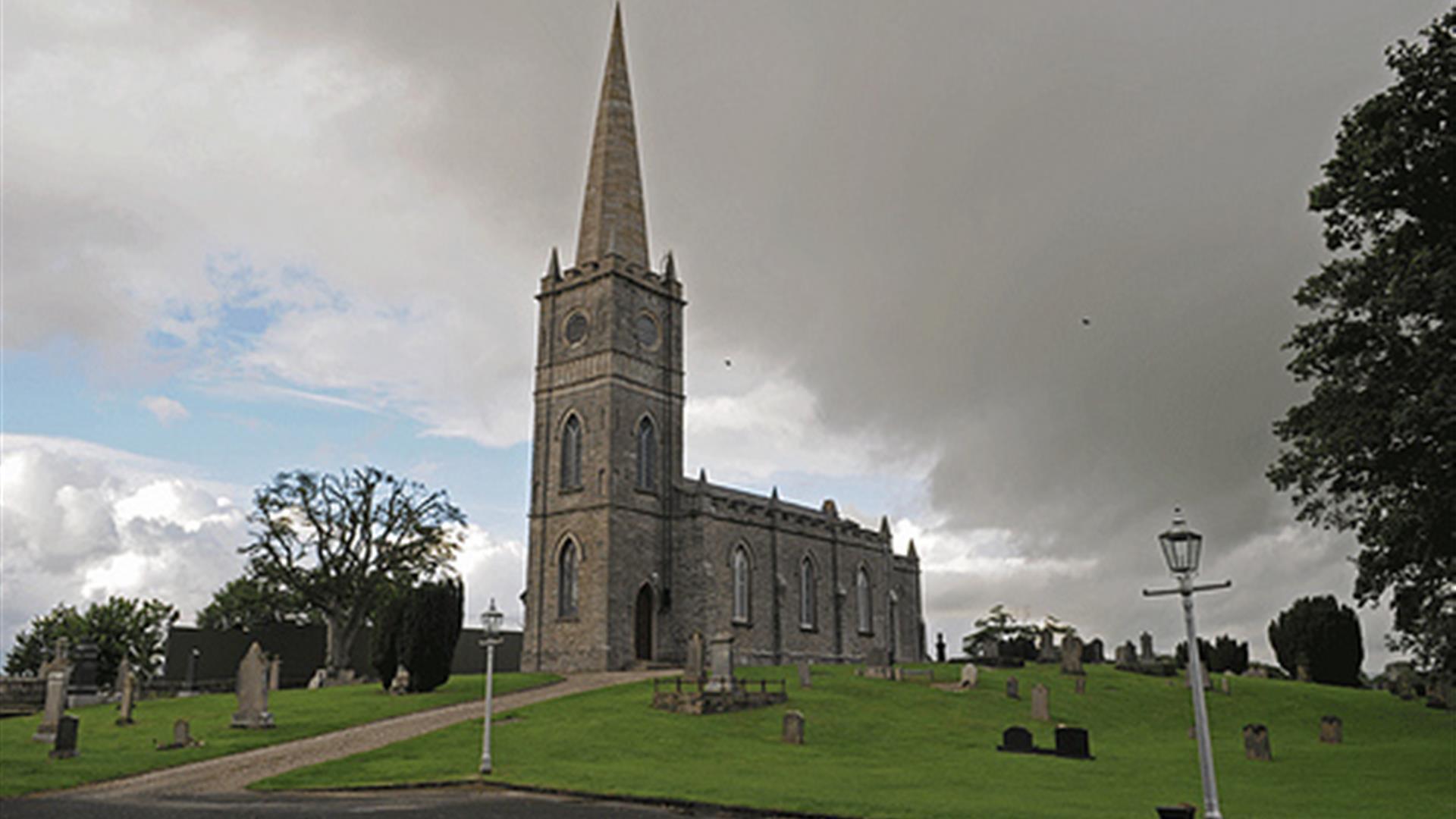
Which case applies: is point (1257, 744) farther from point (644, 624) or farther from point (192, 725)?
point (192, 725)

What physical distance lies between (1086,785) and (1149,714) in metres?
19.0

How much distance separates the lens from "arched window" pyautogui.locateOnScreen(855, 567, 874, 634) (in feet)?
186

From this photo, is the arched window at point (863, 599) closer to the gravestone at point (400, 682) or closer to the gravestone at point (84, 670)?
the gravestone at point (400, 682)

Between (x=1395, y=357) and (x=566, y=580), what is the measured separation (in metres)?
32.6

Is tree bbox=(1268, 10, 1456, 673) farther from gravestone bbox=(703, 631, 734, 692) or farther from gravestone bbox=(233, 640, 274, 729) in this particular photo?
gravestone bbox=(233, 640, 274, 729)

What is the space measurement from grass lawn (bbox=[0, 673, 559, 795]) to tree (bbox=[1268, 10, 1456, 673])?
23683 mm

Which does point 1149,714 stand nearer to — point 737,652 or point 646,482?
point 737,652

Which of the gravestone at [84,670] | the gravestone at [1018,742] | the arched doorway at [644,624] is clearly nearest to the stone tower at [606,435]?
the arched doorway at [644,624]

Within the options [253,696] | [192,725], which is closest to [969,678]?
[253,696]

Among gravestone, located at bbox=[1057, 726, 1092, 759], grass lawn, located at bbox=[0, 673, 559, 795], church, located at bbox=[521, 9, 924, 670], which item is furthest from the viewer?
church, located at bbox=[521, 9, 924, 670]

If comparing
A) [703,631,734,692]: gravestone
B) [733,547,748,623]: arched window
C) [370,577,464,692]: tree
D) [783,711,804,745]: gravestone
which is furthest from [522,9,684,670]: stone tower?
[783,711,804,745]: gravestone

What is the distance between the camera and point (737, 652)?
152ft

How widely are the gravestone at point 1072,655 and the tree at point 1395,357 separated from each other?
860 inches

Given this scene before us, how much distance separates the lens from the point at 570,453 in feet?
153
